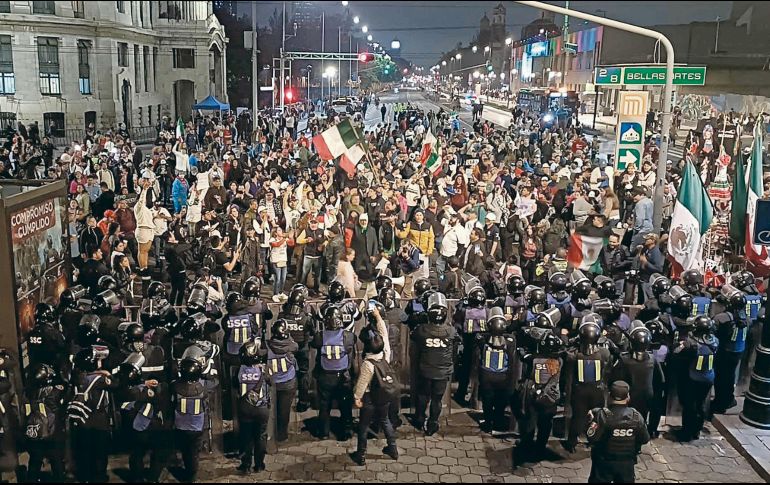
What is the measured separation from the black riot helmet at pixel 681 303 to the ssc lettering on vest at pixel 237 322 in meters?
5.15

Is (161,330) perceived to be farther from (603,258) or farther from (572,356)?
(603,258)

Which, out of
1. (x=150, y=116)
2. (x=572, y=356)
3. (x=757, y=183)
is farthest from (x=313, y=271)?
(x=150, y=116)

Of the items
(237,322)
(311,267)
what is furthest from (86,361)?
(311,267)

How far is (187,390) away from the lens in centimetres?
775

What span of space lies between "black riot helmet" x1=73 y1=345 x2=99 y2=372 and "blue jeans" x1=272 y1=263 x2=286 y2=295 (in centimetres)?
580

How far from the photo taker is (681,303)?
9.27 meters

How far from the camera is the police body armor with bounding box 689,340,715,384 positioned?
9.00 m

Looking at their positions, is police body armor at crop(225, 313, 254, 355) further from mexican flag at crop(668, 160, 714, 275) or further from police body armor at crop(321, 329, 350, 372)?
mexican flag at crop(668, 160, 714, 275)

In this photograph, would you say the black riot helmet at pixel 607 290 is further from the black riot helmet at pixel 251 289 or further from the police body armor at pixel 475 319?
the black riot helmet at pixel 251 289

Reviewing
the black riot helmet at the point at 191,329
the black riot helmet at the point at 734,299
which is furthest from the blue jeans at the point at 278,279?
the black riot helmet at the point at 734,299

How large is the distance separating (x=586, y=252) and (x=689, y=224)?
178cm

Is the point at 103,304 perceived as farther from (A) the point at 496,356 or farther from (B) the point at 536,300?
(B) the point at 536,300

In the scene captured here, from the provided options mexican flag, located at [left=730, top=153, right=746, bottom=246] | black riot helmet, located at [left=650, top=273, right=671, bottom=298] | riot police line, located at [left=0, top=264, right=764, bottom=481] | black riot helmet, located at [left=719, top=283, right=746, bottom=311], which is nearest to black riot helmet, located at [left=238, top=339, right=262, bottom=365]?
riot police line, located at [left=0, top=264, right=764, bottom=481]

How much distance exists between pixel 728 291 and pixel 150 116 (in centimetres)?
4909
